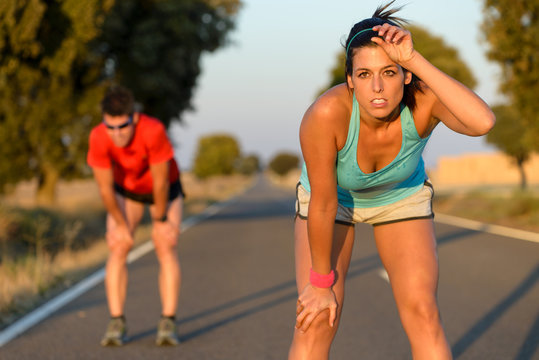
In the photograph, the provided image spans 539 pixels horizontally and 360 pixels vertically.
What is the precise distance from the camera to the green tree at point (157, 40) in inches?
637

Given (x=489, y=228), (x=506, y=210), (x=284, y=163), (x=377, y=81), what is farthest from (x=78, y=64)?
(x=284, y=163)

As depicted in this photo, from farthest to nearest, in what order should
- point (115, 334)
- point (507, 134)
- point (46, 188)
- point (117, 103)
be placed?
1. point (507, 134)
2. point (46, 188)
3. point (115, 334)
4. point (117, 103)

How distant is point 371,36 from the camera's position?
2768mm

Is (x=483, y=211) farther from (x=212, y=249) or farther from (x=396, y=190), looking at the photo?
(x=396, y=190)

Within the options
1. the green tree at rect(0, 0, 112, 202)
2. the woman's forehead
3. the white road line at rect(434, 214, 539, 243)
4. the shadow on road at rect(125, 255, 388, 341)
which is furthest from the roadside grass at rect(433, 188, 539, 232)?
the woman's forehead

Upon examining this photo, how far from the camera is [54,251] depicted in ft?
39.9

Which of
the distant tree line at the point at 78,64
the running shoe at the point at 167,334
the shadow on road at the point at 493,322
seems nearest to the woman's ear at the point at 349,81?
the shadow on road at the point at 493,322

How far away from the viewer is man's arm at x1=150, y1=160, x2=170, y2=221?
5137 mm

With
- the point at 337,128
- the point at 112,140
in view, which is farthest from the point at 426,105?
the point at 112,140

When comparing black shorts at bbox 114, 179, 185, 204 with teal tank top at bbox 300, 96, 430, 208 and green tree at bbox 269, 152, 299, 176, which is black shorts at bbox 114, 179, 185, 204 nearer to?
teal tank top at bbox 300, 96, 430, 208

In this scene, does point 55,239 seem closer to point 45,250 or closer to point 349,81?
point 45,250

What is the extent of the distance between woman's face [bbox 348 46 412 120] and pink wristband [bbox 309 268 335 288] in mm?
758

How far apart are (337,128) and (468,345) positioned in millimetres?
3085

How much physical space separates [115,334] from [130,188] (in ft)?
3.80
